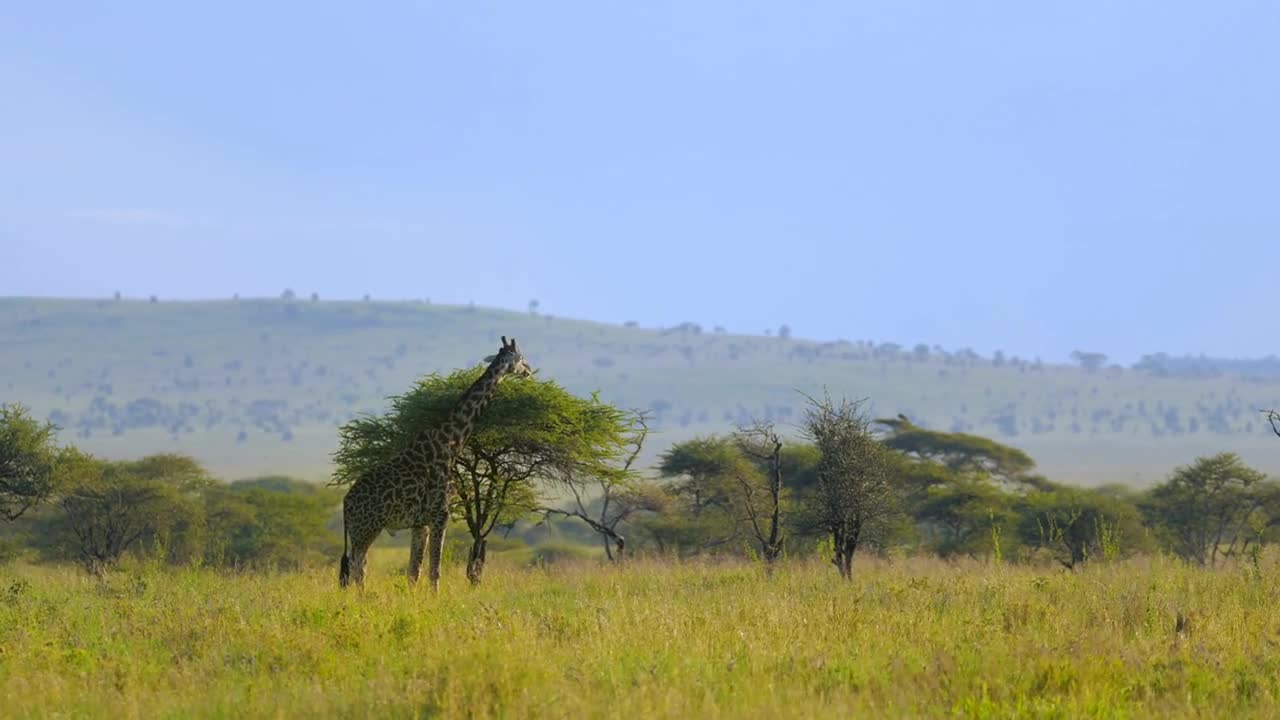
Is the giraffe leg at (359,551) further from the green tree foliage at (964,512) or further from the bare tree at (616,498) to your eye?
Result: the green tree foliage at (964,512)

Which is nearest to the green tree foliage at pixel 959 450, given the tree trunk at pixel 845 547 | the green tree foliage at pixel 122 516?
the green tree foliage at pixel 122 516

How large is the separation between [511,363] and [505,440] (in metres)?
1.43

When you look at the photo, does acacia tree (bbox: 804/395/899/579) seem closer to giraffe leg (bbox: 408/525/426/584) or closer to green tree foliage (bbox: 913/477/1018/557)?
giraffe leg (bbox: 408/525/426/584)

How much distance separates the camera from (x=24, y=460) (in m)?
26.4

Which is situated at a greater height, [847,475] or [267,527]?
[847,475]

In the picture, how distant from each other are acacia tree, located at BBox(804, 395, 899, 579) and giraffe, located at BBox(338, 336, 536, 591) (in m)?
6.62

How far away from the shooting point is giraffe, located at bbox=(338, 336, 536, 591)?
1516cm

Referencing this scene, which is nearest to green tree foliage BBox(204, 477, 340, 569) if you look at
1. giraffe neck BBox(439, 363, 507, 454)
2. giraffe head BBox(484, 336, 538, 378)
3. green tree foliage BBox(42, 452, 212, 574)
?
green tree foliage BBox(42, 452, 212, 574)

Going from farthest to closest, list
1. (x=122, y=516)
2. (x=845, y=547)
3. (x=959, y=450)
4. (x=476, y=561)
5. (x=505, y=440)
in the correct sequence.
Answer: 1. (x=959, y=450)
2. (x=122, y=516)
3. (x=845, y=547)
4. (x=476, y=561)
5. (x=505, y=440)

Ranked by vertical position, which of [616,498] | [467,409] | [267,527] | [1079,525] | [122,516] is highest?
[467,409]

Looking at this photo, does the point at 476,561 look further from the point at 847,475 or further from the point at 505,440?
the point at 847,475

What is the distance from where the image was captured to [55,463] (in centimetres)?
2694

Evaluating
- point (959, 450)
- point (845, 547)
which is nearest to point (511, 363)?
point (845, 547)

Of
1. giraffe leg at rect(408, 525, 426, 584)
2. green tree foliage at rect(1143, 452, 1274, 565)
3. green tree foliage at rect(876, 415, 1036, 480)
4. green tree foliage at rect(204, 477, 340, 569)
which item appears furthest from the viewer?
green tree foliage at rect(876, 415, 1036, 480)
